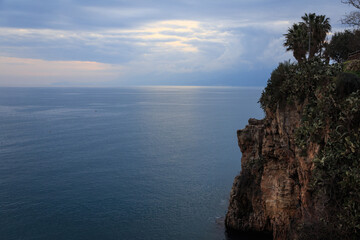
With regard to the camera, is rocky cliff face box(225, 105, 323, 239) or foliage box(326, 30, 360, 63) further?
foliage box(326, 30, 360, 63)

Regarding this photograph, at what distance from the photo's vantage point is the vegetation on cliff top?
1942 cm

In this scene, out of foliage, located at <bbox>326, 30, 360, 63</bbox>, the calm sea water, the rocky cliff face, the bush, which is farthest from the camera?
foliage, located at <bbox>326, 30, 360, 63</bbox>

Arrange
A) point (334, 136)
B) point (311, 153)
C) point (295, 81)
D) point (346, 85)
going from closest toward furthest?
point (334, 136)
point (346, 85)
point (311, 153)
point (295, 81)

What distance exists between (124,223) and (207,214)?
33.8ft

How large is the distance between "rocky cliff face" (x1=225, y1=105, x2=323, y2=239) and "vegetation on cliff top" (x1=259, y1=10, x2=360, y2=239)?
1.04 meters

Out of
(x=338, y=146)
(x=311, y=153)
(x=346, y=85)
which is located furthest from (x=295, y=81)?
(x=338, y=146)

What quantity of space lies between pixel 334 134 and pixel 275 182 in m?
9.23

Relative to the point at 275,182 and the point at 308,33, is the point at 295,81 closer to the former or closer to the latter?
the point at 275,182

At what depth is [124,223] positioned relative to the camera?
37.6 metres

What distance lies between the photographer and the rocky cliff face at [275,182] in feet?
77.4

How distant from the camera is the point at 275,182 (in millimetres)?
28531

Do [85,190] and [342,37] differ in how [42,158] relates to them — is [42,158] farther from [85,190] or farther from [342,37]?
[342,37]

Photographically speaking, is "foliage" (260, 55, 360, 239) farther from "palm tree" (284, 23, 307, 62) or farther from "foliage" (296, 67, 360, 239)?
"palm tree" (284, 23, 307, 62)

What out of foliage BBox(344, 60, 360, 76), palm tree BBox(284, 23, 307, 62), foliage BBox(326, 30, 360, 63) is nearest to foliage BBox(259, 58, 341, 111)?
foliage BBox(344, 60, 360, 76)
